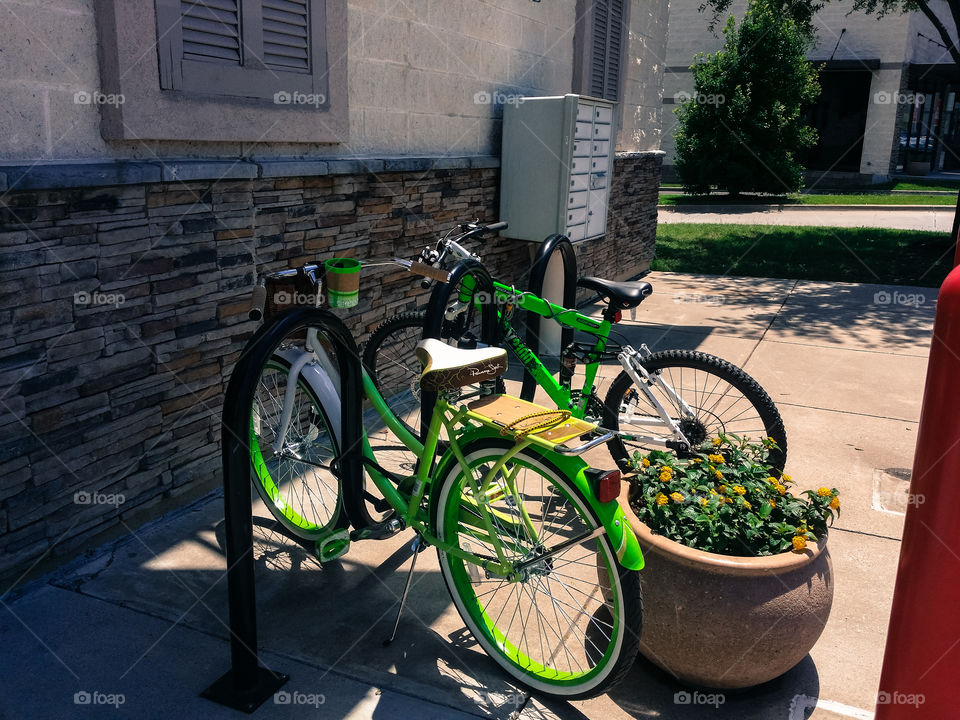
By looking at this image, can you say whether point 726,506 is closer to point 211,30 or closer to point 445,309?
point 445,309

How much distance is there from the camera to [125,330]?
3.83 metres

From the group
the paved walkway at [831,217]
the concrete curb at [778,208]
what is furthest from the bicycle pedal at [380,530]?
the concrete curb at [778,208]

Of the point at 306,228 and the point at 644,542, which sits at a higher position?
the point at 306,228

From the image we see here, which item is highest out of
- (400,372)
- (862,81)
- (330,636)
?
(862,81)

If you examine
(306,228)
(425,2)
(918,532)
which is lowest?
(918,532)

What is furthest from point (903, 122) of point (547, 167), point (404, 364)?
point (404, 364)

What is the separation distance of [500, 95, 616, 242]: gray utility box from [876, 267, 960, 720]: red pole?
536 centimetres

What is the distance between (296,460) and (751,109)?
72.3 feet

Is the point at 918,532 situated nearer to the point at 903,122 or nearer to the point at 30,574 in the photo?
the point at 30,574

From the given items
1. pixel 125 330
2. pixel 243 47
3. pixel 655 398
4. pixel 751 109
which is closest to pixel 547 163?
pixel 243 47

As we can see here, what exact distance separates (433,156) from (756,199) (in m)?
20.2

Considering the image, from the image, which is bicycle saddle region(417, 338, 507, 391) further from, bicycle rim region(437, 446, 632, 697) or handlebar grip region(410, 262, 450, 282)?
handlebar grip region(410, 262, 450, 282)

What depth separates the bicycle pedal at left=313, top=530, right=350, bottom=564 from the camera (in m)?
3.40

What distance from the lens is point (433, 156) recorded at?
6.27m
